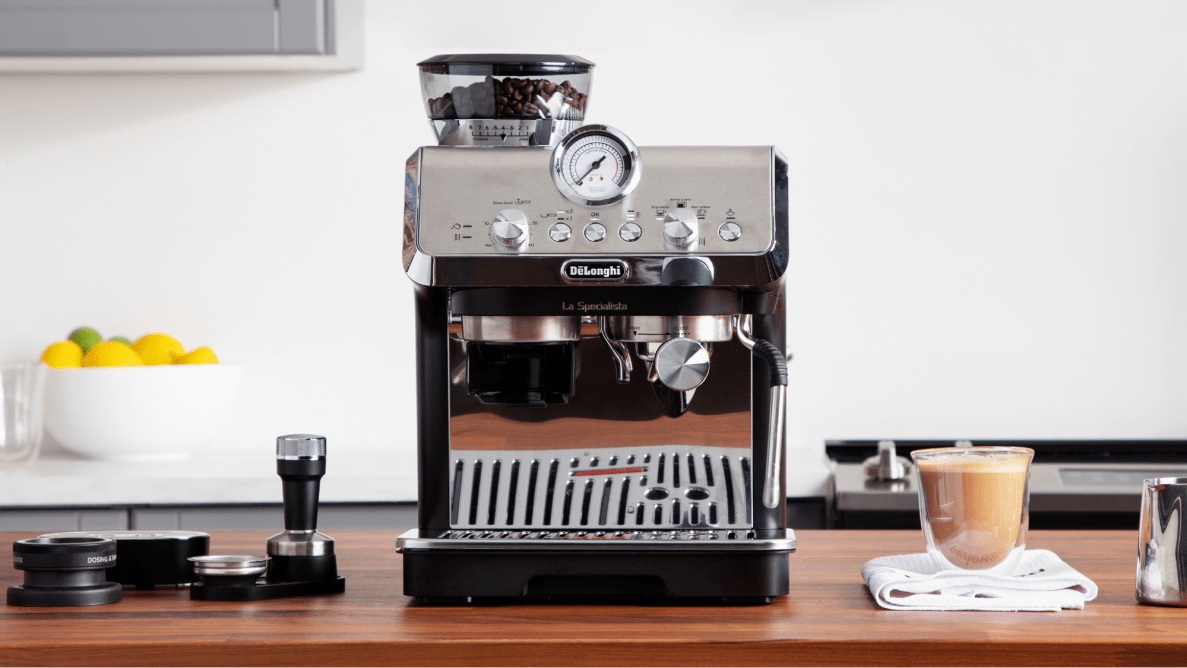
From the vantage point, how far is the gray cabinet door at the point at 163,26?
2.12 metres

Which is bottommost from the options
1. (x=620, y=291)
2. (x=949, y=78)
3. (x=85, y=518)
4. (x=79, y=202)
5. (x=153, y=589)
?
(x=85, y=518)

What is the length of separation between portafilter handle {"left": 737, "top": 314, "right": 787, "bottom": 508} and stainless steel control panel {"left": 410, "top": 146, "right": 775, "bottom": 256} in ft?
0.27

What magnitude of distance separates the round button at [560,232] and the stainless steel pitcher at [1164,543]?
48cm

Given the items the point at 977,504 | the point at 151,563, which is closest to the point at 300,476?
the point at 151,563

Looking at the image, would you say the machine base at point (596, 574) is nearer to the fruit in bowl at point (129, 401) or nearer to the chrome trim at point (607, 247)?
the chrome trim at point (607, 247)

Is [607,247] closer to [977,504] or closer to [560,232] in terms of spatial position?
[560,232]

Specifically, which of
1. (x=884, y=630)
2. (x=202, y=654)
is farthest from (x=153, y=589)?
(x=884, y=630)

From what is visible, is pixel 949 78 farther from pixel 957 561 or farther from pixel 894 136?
pixel 957 561

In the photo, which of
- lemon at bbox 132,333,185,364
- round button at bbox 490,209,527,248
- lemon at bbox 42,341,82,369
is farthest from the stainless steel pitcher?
lemon at bbox 42,341,82,369

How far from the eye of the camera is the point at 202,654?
2.68 ft

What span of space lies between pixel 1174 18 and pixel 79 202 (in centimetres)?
223

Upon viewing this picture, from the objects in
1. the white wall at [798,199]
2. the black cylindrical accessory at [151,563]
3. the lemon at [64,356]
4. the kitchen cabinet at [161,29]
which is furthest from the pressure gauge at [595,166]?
the lemon at [64,356]

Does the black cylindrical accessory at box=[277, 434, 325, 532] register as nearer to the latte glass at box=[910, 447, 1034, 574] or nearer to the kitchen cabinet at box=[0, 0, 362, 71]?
the latte glass at box=[910, 447, 1034, 574]

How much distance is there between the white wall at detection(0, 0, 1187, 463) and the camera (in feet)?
7.79
